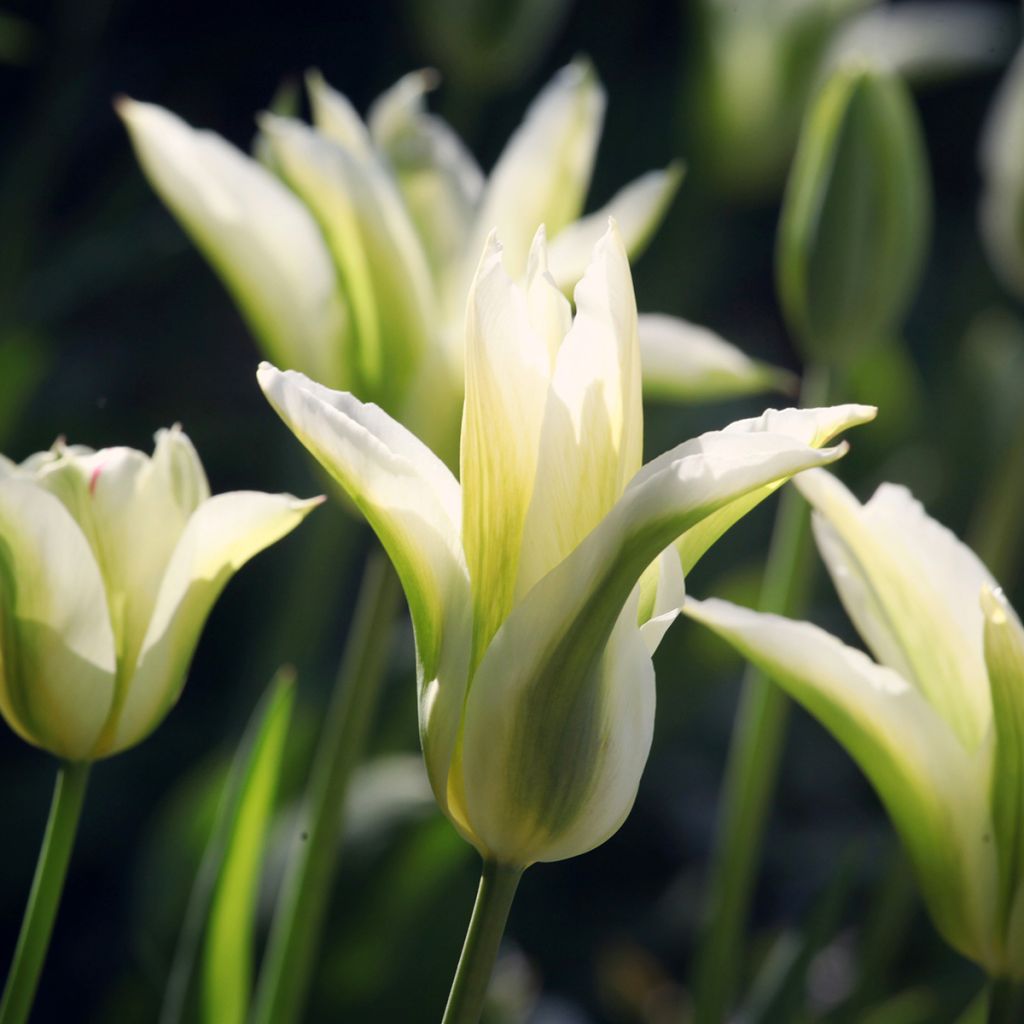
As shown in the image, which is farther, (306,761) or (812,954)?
(306,761)

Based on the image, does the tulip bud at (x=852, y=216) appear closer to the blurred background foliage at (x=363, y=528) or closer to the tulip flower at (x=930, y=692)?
the blurred background foliage at (x=363, y=528)

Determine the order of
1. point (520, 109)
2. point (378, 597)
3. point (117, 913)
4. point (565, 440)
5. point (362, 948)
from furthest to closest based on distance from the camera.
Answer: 1. point (520, 109)
2. point (117, 913)
3. point (362, 948)
4. point (378, 597)
5. point (565, 440)

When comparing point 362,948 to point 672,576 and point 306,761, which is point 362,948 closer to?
point 306,761

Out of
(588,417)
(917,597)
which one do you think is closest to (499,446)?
(588,417)

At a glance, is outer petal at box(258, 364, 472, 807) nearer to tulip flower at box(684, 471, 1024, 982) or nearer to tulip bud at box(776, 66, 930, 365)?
tulip flower at box(684, 471, 1024, 982)

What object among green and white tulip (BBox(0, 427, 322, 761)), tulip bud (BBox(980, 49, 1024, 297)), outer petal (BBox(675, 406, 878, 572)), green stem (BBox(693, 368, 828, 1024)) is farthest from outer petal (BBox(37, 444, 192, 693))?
tulip bud (BBox(980, 49, 1024, 297))

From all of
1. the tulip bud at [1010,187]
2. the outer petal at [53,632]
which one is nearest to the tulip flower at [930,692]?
the outer petal at [53,632]

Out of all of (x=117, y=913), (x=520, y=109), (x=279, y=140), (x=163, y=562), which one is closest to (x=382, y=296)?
(x=279, y=140)
